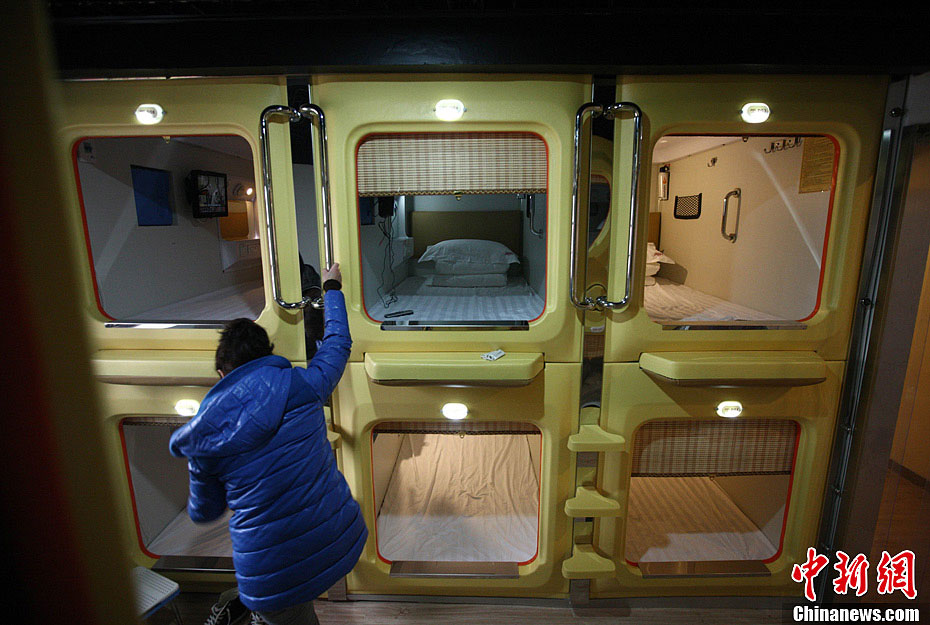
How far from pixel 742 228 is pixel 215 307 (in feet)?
11.7

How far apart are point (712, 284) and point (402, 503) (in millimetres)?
2851

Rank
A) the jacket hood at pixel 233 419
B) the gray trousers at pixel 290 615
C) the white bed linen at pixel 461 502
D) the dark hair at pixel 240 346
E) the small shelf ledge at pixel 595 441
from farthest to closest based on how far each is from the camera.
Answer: the white bed linen at pixel 461 502, the small shelf ledge at pixel 595 441, the gray trousers at pixel 290 615, the dark hair at pixel 240 346, the jacket hood at pixel 233 419

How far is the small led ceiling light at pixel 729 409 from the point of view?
2.21 metres

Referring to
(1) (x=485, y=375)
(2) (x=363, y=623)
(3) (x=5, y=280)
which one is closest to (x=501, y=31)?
(1) (x=485, y=375)

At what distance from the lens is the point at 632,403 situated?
7.29ft

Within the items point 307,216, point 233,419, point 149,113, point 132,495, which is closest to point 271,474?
point 233,419

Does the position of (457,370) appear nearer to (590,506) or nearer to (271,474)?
(271,474)

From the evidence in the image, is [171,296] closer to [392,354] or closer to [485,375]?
[392,354]

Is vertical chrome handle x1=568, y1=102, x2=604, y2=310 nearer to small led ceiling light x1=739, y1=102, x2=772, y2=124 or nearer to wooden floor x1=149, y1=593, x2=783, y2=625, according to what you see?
small led ceiling light x1=739, y1=102, x2=772, y2=124

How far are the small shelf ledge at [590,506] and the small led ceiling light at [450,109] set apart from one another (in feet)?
6.46

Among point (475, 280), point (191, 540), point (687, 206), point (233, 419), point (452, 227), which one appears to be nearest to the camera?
point (233, 419)

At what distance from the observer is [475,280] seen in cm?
347

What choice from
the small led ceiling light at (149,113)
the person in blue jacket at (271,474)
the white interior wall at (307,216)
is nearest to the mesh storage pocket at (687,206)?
the white interior wall at (307,216)

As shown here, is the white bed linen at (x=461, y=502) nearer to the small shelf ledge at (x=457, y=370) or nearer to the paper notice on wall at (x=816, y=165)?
the small shelf ledge at (x=457, y=370)
